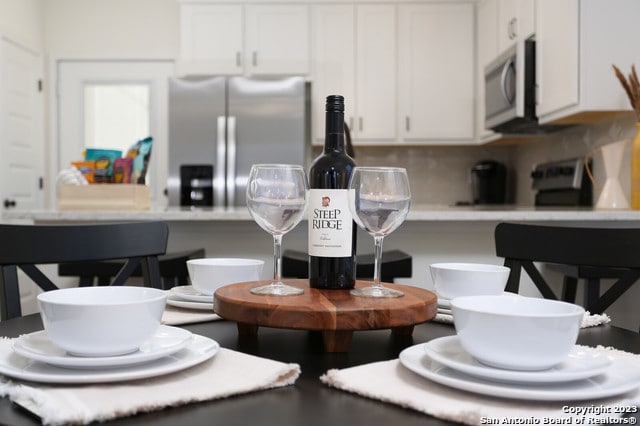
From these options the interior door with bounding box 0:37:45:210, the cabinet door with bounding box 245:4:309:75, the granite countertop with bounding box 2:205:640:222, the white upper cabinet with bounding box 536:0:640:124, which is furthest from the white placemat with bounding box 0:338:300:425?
the interior door with bounding box 0:37:45:210

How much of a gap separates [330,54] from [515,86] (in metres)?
1.48

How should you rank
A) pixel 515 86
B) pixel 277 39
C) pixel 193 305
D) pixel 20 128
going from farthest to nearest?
1. pixel 20 128
2. pixel 277 39
3. pixel 515 86
4. pixel 193 305

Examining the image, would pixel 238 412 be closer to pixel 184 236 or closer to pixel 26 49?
pixel 184 236

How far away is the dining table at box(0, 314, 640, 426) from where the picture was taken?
502 mm

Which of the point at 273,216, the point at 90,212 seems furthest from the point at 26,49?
the point at 273,216

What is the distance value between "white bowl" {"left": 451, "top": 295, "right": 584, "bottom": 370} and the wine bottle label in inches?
11.9

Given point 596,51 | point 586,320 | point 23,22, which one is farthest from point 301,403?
point 23,22

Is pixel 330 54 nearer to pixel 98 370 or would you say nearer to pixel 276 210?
pixel 276 210

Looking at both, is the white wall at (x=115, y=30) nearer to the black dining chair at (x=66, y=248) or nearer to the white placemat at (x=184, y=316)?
the black dining chair at (x=66, y=248)

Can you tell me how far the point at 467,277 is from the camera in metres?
0.93

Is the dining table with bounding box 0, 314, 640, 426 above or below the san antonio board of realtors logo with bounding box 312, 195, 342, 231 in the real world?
below

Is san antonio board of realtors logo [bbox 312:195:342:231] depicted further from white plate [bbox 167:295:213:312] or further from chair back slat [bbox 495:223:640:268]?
chair back slat [bbox 495:223:640:268]

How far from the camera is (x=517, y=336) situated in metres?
0.56

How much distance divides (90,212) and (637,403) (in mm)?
1957
